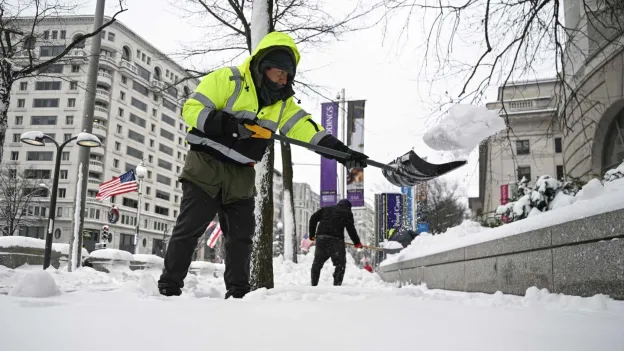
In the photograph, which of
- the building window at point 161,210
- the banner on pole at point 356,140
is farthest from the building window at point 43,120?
the banner on pole at point 356,140

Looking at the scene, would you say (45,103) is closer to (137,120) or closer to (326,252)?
(137,120)

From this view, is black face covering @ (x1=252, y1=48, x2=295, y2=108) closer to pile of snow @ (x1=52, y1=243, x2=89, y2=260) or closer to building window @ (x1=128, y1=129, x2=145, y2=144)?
pile of snow @ (x1=52, y1=243, x2=89, y2=260)

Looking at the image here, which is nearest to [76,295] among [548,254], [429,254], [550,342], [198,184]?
[198,184]

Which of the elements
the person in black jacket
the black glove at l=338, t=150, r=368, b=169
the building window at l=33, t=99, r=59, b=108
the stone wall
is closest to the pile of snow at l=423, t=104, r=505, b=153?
the stone wall

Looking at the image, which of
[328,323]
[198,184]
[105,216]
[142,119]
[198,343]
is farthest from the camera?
[142,119]

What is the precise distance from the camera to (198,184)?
322 centimetres

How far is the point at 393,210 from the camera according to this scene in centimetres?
2416

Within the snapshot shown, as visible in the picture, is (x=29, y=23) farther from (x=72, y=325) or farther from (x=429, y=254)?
(x=72, y=325)

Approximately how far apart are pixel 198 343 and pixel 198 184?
2041 millimetres

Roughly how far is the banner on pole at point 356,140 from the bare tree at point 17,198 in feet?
80.0

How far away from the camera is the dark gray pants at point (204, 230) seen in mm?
3162

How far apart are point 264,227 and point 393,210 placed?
18.9 metres

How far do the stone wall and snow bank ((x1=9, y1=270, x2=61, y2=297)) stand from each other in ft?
10.3

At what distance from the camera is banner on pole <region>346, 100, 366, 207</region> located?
16547mm
